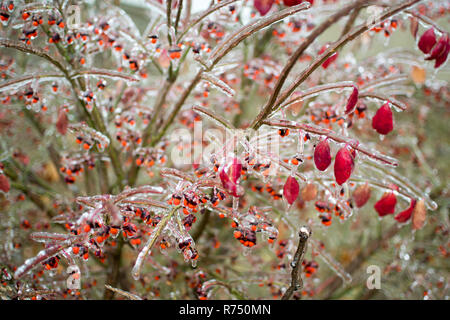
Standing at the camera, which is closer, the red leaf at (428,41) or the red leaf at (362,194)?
the red leaf at (428,41)

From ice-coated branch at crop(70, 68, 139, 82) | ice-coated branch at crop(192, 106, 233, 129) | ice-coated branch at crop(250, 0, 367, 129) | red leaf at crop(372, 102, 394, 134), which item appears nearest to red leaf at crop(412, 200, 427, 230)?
red leaf at crop(372, 102, 394, 134)

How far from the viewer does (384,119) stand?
1.26 m

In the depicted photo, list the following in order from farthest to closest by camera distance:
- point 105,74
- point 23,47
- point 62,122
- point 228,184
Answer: point 62,122 < point 105,74 < point 23,47 < point 228,184

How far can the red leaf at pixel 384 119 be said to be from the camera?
126 centimetres

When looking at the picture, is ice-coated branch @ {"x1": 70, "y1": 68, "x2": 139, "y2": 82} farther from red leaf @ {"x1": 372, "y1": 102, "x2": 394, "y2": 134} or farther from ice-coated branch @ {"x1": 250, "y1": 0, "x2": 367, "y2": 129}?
red leaf @ {"x1": 372, "y1": 102, "x2": 394, "y2": 134}

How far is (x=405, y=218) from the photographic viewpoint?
1446 mm

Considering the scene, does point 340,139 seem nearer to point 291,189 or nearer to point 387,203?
point 291,189

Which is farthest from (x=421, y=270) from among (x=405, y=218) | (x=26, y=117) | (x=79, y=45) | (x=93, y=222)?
(x=26, y=117)

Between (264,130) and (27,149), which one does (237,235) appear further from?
(27,149)

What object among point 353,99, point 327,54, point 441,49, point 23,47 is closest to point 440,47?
point 441,49

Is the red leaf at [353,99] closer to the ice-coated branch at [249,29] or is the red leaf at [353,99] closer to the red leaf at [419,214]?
the ice-coated branch at [249,29]

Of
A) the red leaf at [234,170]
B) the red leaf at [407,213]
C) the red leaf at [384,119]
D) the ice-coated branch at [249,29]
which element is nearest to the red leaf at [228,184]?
the red leaf at [234,170]

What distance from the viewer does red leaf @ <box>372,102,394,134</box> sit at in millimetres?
1257
